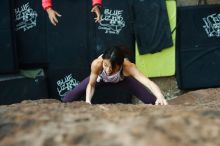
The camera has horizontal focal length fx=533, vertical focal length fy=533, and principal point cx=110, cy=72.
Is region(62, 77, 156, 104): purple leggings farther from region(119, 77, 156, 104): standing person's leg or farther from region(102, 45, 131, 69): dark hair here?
region(102, 45, 131, 69): dark hair

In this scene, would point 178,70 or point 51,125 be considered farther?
point 178,70

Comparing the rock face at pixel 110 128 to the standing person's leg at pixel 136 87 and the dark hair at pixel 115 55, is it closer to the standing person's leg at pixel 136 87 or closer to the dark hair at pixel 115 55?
the dark hair at pixel 115 55

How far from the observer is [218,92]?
24.1 ft

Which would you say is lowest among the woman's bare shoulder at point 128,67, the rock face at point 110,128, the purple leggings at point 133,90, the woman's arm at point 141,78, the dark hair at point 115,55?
the purple leggings at point 133,90

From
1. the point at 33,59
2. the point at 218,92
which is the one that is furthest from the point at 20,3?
the point at 218,92

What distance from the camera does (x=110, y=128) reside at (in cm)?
95

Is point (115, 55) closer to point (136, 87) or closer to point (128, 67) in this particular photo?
point (128, 67)

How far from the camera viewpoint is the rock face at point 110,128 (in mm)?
905

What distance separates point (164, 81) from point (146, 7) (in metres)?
1.16

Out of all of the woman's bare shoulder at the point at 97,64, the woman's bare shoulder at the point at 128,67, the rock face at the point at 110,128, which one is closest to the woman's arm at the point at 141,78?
the woman's bare shoulder at the point at 128,67

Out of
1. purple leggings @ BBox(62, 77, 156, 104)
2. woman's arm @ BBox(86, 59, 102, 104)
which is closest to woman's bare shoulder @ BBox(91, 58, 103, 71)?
woman's arm @ BBox(86, 59, 102, 104)

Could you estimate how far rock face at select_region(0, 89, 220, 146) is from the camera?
0.90 meters

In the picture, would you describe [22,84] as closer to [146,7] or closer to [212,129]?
[146,7]

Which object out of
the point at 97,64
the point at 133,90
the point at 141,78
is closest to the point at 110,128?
the point at 141,78
